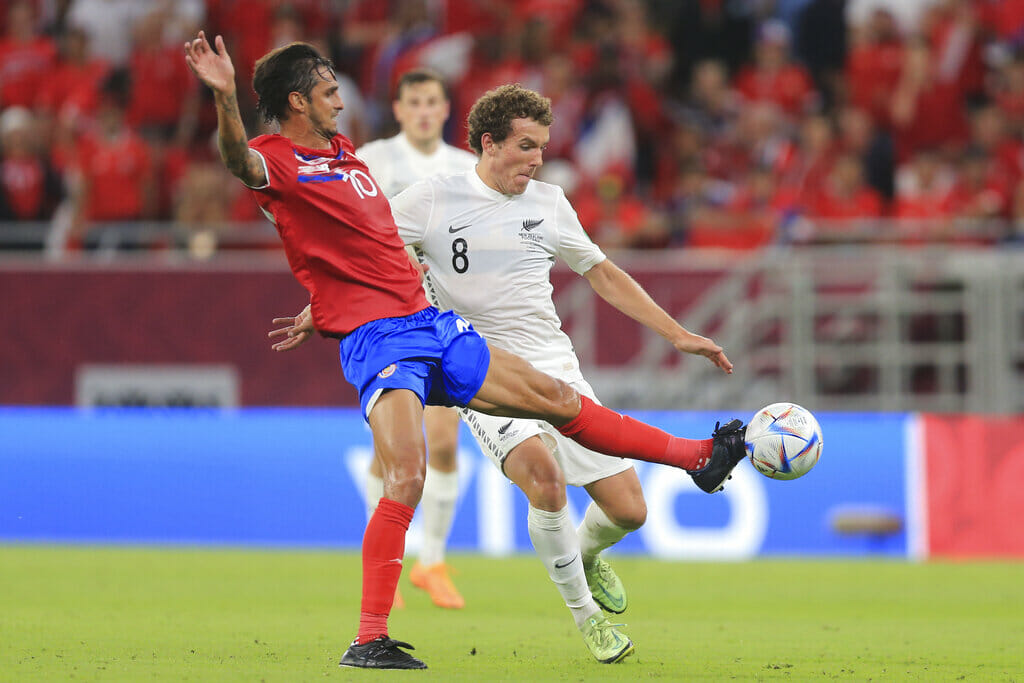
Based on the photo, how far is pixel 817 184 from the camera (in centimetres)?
1479

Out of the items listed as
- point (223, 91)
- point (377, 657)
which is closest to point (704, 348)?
point (377, 657)

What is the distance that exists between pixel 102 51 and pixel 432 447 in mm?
10222

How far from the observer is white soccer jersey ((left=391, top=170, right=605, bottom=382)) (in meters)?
6.96

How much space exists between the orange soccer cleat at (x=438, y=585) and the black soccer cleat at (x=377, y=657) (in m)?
2.99

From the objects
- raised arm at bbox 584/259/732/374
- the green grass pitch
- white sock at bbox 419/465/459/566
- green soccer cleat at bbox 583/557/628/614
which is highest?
raised arm at bbox 584/259/732/374

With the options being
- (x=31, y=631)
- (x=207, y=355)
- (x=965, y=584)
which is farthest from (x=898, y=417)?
(x=31, y=631)

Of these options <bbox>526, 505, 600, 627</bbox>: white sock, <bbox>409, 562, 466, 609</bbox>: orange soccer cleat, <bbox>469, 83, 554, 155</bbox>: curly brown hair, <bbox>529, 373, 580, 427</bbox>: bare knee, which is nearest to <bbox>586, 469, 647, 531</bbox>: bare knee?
<bbox>526, 505, 600, 627</bbox>: white sock

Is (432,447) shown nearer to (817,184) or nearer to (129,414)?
(129,414)

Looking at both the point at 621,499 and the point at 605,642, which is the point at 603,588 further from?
the point at 605,642

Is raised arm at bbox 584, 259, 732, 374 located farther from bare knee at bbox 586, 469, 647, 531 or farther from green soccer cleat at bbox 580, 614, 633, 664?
green soccer cleat at bbox 580, 614, 633, 664

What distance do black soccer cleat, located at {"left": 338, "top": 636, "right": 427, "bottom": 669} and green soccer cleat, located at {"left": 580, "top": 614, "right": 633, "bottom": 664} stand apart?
0.85m

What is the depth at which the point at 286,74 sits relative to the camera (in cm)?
620

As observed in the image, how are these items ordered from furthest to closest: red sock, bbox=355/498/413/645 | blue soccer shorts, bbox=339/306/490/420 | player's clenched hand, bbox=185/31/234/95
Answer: blue soccer shorts, bbox=339/306/490/420 → red sock, bbox=355/498/413/645 → player's clenched hand, bbox=185/31/234/95

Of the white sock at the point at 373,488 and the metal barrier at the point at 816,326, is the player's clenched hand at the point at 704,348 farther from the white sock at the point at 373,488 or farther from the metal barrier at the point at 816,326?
the metal barrier at the point at 816,326
